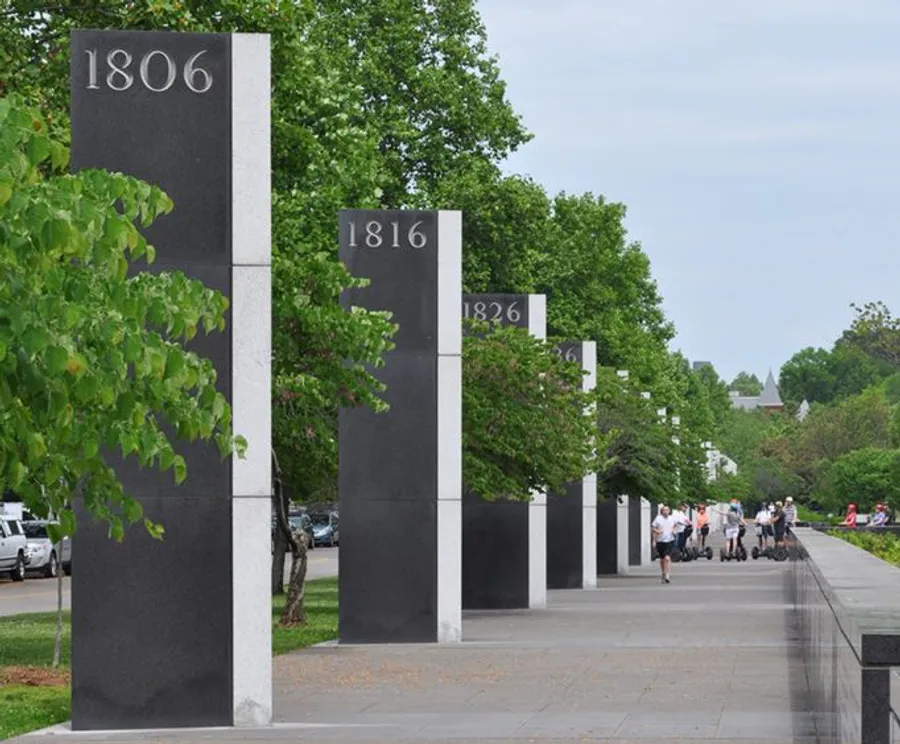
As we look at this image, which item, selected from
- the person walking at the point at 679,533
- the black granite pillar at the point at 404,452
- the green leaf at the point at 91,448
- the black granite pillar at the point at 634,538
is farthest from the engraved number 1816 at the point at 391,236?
the black granite pillar at the point at 634,538

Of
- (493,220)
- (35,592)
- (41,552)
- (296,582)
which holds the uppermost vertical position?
(493,220)

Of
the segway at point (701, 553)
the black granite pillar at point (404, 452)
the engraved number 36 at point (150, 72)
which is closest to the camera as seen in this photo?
the engraved number 36 at point (150, 72)

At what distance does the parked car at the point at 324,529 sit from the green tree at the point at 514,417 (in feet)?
202

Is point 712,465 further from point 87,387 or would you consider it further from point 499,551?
point 87,387

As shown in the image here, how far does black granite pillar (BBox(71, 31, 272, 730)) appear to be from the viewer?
1830cm

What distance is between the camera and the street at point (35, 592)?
42.7 meters

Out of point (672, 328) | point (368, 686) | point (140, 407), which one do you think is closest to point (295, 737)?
point (368, 686)

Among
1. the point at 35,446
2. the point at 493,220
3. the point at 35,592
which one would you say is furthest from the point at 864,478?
the point at 35,446

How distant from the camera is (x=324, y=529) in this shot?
100750 mm

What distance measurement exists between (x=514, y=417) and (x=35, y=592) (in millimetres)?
18724

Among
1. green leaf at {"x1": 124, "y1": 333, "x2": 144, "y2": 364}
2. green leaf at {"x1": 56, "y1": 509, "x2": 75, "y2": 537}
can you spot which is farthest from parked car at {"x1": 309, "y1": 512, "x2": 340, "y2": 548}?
green leaf at {"x1": 124, "y1": 333, "x2": 144, "y2": 364}

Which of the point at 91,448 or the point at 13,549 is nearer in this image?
the point at 91,448

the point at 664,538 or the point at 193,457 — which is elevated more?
the point at 193,457

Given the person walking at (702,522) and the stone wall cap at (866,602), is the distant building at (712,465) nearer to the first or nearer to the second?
the person walking at (702,522)
